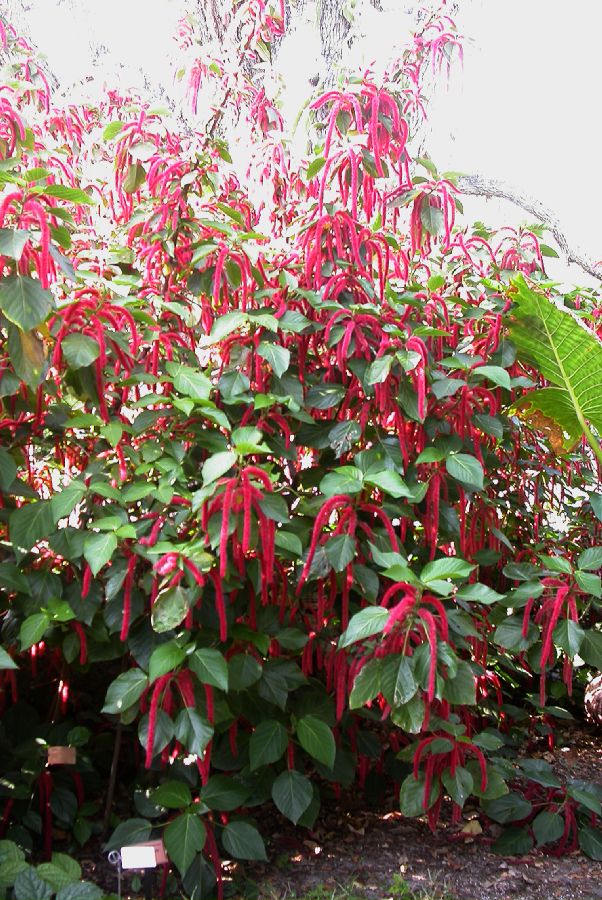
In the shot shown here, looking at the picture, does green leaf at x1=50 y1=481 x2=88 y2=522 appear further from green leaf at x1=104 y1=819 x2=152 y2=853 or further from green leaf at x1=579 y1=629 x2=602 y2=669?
green leaf at x1=579 y1=629 x2=602 y2=669

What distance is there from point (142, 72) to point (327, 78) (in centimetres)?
146

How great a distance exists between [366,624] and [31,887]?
93cm

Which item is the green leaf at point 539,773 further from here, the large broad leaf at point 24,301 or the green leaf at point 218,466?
the large broad leaf at point 24,301

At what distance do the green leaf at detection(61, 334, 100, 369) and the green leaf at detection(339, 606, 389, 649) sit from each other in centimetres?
80

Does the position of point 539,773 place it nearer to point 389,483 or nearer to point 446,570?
point 446,570

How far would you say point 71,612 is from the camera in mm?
1813

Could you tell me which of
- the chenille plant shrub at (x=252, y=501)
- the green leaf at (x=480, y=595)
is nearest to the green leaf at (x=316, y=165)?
the chenille plant shrub at (x=252, y=501)

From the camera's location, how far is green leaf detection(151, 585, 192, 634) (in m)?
1.60

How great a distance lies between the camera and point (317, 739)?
6.47 ft

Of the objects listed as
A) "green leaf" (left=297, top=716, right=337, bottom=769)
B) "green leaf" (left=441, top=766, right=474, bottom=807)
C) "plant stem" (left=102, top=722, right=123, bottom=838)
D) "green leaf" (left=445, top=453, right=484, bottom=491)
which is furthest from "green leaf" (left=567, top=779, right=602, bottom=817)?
"plant stem" (left=102, top=722, right=123, bottom=838)

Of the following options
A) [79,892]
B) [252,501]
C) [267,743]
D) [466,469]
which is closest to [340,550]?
[252,501]

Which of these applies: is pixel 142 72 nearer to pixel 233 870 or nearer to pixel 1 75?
pixel 1 75

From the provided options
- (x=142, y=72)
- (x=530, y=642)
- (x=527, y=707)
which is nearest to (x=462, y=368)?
(x=530, y=642)

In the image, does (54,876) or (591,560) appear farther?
(591,560)
